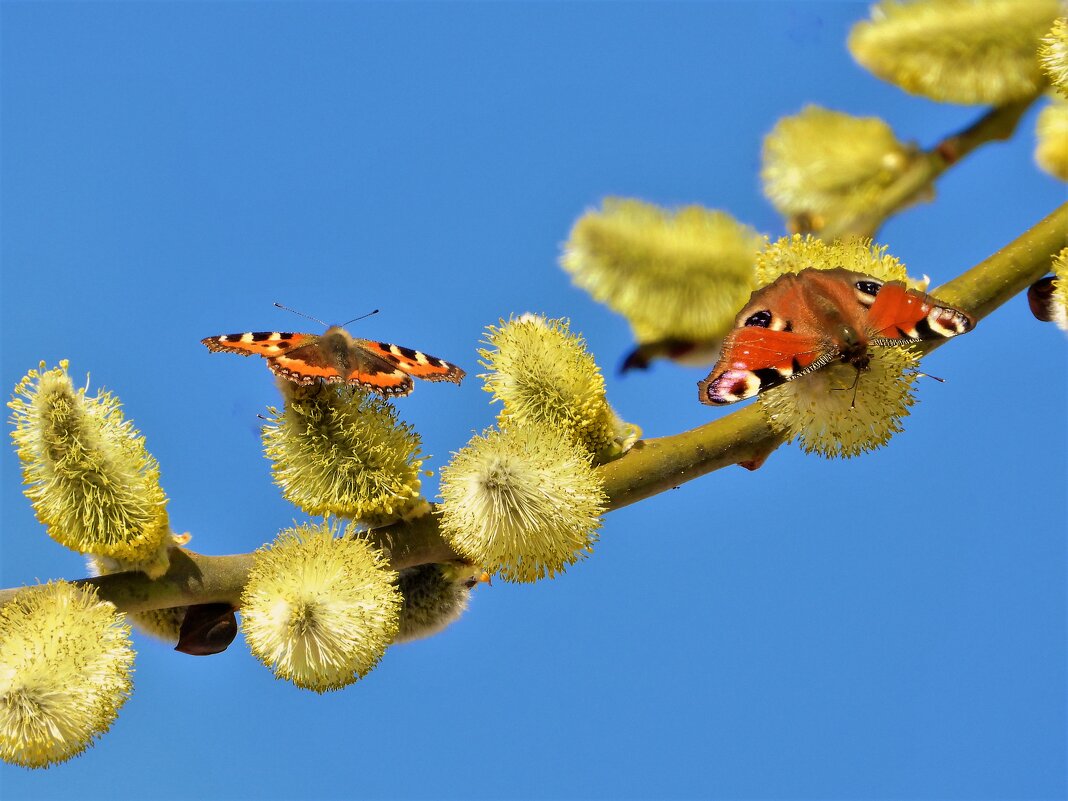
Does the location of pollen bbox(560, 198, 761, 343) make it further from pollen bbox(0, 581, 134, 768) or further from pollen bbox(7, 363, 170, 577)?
pollen bbox(0, 581, 134, 768)

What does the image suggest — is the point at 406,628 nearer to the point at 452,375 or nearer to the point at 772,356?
the point at 452,375

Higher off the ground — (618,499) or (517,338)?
(517,338)

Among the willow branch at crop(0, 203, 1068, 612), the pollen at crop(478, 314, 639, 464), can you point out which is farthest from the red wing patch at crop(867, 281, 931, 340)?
the pollen at crop(478, 314, 639, 464)

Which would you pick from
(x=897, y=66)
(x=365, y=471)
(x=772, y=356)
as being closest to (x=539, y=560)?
(x=365, y=471)

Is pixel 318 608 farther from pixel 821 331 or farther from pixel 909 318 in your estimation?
pixel 909 318

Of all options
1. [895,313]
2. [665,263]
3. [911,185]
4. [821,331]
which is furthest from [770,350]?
[911,185]
